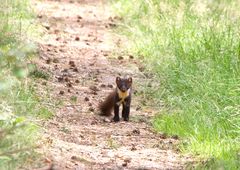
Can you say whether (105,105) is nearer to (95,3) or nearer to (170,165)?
(170,165)

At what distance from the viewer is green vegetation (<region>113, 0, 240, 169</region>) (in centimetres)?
788

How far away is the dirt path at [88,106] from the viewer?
24.1 ft

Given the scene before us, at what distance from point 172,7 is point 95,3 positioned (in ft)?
20.8

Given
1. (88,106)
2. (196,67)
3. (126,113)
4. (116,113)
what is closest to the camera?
(126,113)

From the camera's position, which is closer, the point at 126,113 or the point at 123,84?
the point at 126,113

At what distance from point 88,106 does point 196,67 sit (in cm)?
129

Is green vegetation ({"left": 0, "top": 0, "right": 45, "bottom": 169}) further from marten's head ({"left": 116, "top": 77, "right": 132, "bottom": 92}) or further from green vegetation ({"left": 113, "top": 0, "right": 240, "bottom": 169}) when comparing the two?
green vegetation ({"left": 113, "top": 0, "right": 240, "bottom": 169})

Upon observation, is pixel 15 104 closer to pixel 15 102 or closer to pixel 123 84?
pixel 15 102

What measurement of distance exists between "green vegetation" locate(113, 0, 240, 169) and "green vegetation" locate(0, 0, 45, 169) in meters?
1.41

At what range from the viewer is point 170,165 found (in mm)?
7332

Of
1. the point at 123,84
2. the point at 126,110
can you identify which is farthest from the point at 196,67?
the point at 126,110

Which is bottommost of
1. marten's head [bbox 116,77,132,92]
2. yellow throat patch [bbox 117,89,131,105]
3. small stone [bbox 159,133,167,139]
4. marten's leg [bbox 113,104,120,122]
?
small stone [bbox 159,133,167,139]

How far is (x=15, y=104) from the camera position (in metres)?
7.43

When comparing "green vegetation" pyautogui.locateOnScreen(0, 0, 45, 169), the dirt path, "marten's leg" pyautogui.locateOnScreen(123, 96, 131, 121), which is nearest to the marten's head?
"marten's leg" pyautogui.locateOnScreen(123, 96, 131, 121)
